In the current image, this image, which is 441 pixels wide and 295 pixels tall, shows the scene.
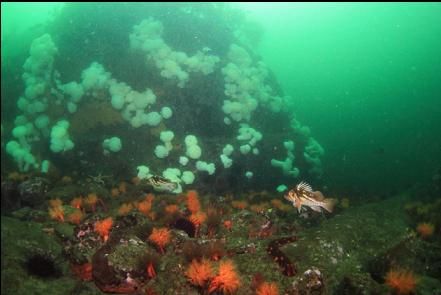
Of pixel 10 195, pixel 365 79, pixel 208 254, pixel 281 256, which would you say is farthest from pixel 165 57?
pixel 365 79

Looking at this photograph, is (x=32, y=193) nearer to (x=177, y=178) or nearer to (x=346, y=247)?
(x=177, y=178)

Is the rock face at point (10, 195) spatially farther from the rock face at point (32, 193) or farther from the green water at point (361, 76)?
the green water at point (361, 76)

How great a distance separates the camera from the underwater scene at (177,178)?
4434mm

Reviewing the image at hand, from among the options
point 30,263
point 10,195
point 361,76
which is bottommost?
point 361,76

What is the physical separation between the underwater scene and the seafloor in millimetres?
24

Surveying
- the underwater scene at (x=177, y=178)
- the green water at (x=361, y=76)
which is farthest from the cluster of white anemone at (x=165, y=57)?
the green water at (x=361, y=76)

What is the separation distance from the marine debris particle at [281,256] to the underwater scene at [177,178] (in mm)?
30

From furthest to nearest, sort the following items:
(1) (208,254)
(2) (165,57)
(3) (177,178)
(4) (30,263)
Answer: (2) (165,57)
(3) (177,178)
(1) (208,254)
(4) (30,263)

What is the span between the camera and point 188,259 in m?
4.56

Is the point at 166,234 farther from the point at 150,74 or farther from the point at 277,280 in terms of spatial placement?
the point at 150,74

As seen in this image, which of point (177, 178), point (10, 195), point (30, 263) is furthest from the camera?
point (177, 178)

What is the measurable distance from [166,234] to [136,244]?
1.63 feet

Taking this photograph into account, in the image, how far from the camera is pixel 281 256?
4.67 m

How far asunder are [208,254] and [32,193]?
559 cm
